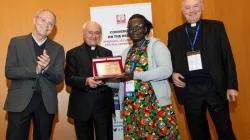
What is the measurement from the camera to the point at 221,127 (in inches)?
99.0

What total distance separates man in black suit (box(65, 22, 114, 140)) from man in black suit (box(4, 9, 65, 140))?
25cm

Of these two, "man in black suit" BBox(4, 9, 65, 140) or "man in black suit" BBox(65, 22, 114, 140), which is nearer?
"man in black suit" BBox(4, 9, 65, 140)

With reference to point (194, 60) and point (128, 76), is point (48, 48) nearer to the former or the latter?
point (128, 76)

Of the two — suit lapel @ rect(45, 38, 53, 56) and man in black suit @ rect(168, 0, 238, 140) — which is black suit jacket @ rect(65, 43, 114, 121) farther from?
man in black suit @ rect(168, 0, 238, 140)

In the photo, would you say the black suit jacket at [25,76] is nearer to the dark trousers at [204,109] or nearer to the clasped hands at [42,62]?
the clasped hands at [42,62]

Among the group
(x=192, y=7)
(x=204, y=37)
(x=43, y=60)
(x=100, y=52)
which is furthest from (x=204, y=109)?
(x=43, y=60)

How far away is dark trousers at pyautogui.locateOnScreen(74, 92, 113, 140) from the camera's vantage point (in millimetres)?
2752

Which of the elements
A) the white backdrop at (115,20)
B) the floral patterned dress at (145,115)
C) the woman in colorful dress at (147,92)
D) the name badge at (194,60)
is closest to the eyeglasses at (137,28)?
the woman in colorful dress at (147,92)

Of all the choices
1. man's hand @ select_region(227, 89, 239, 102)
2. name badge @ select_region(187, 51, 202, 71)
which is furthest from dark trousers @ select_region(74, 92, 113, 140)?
man's hand @ select_region(227, 89, 239, 102)

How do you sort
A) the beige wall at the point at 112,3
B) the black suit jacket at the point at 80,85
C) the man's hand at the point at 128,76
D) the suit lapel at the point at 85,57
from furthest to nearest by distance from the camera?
1. the beige wall at the point at 112,3
2. the suit lapel at the point at 85,57
3. the black suit jacket at the point at 80,85
4. the man's hand at the point at 128,76

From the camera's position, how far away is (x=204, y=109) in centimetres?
260

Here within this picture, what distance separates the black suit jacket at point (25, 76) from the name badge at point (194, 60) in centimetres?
128

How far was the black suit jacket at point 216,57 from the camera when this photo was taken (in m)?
2.49

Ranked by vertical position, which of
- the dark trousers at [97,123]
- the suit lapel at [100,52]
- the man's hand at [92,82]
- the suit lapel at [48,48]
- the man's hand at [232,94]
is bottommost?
the dark trousers at [97,123]
